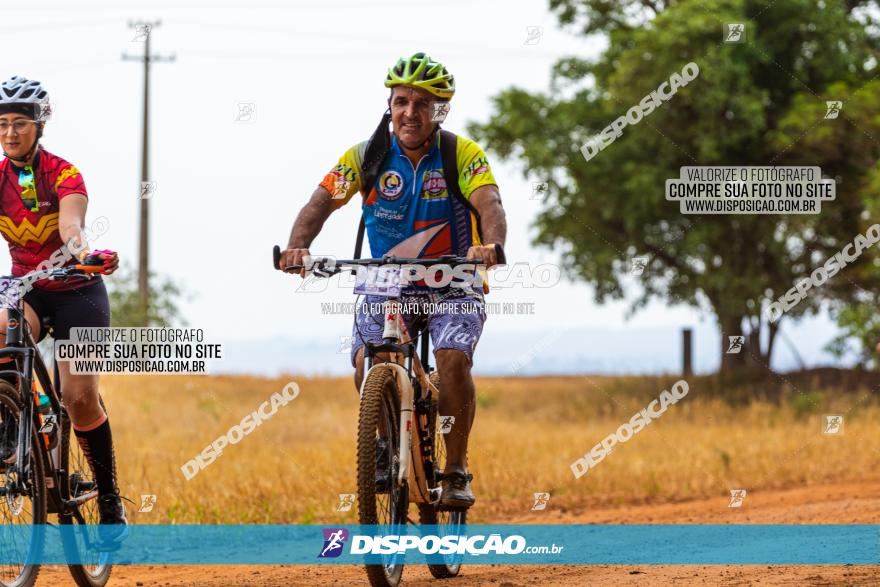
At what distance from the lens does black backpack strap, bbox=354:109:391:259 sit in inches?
294

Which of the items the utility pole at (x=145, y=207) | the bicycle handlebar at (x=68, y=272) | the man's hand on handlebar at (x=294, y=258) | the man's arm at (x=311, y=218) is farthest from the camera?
the utility pole at (x=145, y=207)

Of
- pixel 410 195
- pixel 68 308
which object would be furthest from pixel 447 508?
pixel 68 308

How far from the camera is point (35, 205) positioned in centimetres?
730

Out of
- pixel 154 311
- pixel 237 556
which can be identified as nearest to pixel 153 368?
pixel 237 556

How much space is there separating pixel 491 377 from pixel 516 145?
8919 millimetres

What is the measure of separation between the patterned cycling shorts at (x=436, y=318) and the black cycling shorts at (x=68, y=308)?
1.44 m

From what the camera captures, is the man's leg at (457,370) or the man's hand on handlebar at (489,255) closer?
the man's hand on handlebar at (489,255)

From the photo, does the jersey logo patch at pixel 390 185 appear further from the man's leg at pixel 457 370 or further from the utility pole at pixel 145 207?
→ the utility pole at pixel 145 207

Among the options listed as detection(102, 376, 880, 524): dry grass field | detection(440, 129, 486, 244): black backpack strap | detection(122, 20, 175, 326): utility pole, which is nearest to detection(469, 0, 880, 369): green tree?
detection(102, 376, 880, 524): dry grass field

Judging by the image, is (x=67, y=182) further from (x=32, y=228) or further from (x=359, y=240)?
(x=359, y=240)

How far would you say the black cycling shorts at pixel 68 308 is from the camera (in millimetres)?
7258

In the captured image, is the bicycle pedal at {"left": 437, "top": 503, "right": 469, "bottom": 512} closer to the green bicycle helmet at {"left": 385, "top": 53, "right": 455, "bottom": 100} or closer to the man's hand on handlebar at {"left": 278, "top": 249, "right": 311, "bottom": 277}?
the man's hand on handlebar at {"left": 278, "top": 249, "right": 311, "bottom": 277}

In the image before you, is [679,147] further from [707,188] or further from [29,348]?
[29,348]

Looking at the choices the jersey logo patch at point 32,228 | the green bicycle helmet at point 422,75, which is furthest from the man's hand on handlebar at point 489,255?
the jersey logo patch at point 32,228
